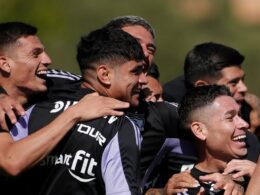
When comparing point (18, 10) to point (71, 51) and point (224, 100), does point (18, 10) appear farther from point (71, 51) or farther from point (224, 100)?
point (224, 100)

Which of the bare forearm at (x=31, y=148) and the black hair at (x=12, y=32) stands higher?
the black hair at (x=12, y=32)

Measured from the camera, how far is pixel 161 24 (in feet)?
75.4

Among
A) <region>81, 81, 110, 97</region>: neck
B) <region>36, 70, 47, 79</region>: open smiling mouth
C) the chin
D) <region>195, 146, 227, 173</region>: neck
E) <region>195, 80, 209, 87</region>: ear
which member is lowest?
<region>195, 146, 227, 173</region>: neck

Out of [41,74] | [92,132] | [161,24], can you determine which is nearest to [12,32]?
[41,74]

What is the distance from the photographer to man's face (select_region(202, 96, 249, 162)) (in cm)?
633

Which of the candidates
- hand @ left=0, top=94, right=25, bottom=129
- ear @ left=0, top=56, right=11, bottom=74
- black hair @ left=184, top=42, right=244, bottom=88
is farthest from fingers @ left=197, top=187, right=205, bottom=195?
black hair @ left=184, top=42, right=244, bottom=88

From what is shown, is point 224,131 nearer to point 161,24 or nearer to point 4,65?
point 4,65

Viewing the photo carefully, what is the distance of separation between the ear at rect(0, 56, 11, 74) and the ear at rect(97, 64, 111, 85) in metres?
0.65

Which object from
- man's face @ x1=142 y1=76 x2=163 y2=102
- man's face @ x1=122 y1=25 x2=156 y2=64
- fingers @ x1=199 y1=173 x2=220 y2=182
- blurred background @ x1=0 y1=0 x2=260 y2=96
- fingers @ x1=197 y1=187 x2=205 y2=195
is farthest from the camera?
blurred background @ x1=0 y1=0 x2=260 y2=96

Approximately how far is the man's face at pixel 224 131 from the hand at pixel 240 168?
150 mm

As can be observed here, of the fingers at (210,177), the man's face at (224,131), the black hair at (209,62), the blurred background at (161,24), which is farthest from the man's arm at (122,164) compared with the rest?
the blurred background at (161,24)

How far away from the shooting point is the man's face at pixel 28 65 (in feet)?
21.1

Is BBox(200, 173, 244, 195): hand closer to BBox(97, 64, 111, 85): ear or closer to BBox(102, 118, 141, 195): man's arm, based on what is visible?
BBox(102, 118, 141, 195): man's arm

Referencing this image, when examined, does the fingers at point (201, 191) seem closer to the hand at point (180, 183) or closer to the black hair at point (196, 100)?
the hand at point (180, 183)
